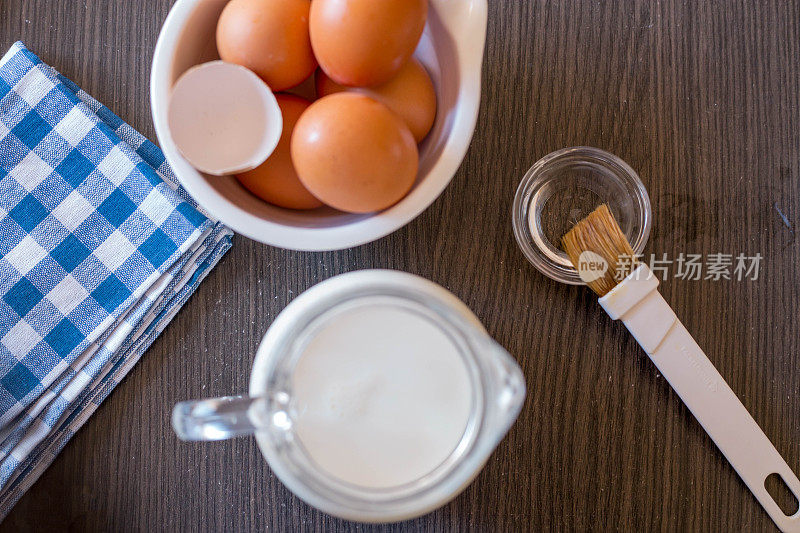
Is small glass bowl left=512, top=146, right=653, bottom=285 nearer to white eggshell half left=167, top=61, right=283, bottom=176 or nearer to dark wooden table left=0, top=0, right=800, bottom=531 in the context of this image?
dark wooden table left=0, top=0, right=800, bottom=531

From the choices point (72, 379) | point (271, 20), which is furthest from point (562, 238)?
point (72, 379)

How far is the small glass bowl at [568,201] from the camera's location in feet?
1.99

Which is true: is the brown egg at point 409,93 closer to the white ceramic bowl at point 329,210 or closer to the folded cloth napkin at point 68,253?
the white ceramic bowl at point 329,210

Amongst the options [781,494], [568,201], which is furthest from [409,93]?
[781,494]

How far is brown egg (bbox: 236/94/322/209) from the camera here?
19.8 inches

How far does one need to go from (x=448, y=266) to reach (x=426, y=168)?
4.8 inches

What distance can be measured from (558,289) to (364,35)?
0.30 m

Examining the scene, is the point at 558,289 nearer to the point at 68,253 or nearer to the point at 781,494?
the point at 781,494

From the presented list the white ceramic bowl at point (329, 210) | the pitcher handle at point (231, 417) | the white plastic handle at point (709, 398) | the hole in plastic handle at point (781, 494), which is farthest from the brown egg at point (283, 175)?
the hole in plastic handle at point (781, 494)

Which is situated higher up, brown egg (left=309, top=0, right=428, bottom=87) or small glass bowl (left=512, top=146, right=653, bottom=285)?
brown egg (left=309, top=0, right=428, bottom=87)

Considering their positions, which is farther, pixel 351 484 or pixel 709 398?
pixel 709 398

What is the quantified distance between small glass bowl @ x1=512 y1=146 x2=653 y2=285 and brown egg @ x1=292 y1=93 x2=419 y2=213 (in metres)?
0.18

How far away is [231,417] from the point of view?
0.43 meters

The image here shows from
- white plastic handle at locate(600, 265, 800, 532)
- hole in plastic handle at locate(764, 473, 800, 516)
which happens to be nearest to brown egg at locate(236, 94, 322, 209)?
white plastic handle at locate(600, 265, 800, 532)
